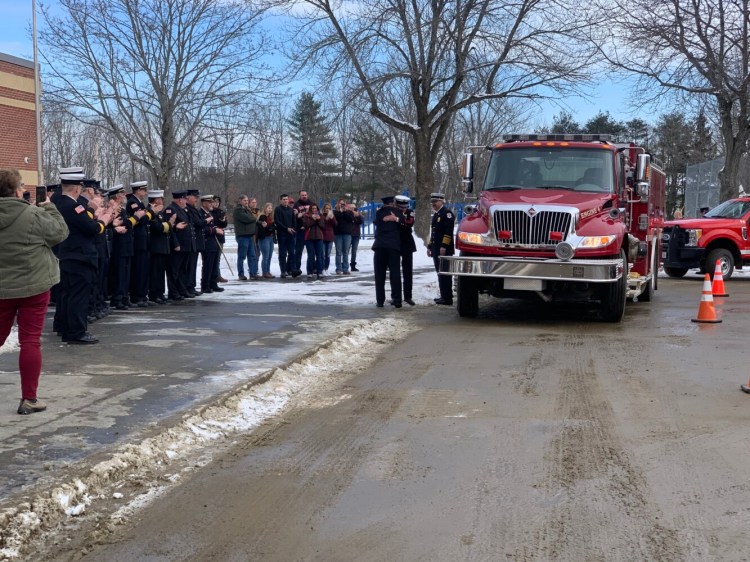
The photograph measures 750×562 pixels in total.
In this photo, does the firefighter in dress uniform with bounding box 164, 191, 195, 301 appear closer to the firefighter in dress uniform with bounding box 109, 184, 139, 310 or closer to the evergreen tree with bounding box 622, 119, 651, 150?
the firefighter in dress uniform with bounding box 109, 184, 139, 310

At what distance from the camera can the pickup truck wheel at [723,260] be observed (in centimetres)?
2097

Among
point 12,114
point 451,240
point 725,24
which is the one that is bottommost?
point 451,240

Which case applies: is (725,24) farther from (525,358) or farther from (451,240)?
(525,358)

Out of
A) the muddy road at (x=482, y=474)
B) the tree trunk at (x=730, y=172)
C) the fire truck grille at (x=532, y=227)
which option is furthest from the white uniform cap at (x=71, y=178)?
the tree trunk at (x=730, y=172)

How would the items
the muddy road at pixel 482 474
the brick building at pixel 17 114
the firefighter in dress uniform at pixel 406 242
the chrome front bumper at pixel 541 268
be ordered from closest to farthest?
the muddy road at pixel 482 474 < the chrome front bumper at pixel 541 268 < the firefighter in dress uniform at pixel 406 242 < the brick building at pixel 17 114

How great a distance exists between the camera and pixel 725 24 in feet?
89.2

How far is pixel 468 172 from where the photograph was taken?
13.5m

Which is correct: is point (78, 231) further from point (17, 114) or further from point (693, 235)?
point (17, 114)

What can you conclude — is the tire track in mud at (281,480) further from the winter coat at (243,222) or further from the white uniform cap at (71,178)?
the winter coat at (243,222)

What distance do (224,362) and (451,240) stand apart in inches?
258

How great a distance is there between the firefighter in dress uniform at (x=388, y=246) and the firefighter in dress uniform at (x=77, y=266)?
5.25m

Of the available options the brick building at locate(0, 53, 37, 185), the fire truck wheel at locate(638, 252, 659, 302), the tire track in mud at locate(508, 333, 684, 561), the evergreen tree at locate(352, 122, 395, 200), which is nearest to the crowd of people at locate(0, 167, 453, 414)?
the fire truck wheel at locate(638, 252, 659, 302)

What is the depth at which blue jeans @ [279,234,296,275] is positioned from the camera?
1988 centimetres

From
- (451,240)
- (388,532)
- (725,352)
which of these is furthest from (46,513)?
(451,240)
